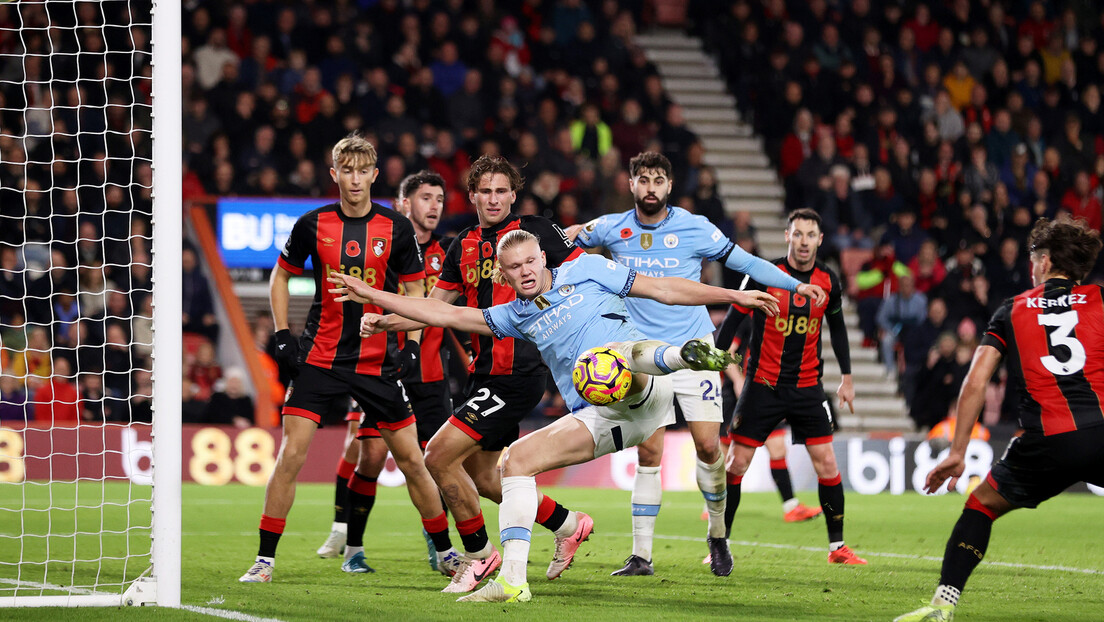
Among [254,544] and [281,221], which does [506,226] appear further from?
[281,221]

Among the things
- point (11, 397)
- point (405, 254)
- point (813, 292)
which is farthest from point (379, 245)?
point (11, 397)

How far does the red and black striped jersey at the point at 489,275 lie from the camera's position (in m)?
6.77

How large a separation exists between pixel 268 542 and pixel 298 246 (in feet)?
5.22

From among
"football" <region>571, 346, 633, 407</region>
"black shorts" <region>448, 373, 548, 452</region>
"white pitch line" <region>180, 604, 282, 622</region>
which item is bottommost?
"white pitch line" <region>180, 604, 282, 622</region>

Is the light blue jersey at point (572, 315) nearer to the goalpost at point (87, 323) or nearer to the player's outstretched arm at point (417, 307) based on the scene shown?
the player's outstretched arm at point (417, 307)

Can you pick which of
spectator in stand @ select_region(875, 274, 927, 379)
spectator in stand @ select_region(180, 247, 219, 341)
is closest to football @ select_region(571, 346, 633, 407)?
spectator in stand @ select_region(180, 247, 219, 341)

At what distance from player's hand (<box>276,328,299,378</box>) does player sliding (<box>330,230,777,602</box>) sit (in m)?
0.52

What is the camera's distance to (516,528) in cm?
594

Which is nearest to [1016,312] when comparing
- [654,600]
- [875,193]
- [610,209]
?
[654,600]

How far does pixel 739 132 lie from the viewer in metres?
20.0

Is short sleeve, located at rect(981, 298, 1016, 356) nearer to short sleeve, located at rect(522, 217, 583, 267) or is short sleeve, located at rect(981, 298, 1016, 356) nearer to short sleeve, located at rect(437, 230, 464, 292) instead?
short sleeve, located at rect(522, 217, 583, 267)

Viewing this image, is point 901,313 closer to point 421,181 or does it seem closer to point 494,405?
point 421,181

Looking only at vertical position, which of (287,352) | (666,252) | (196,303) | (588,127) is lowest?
(287,352)

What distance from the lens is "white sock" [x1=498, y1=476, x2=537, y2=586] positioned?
5.94m
